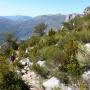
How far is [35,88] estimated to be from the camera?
459 inches

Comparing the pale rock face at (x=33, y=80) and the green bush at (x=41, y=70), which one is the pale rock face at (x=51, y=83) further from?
the green bush at (x=41, y=70)

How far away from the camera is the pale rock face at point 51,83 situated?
1099 centimetres

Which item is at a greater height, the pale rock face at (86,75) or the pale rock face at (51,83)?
the pale rock face at (86,75)

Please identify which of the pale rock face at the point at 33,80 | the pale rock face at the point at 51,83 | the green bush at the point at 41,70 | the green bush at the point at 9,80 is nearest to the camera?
the green bush at the point at 9,80

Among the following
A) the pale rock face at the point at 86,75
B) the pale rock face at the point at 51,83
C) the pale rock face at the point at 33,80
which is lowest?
the pale rock face at the point at 33,80

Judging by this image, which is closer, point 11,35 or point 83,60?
point 83,60

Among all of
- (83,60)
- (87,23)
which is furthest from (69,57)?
(87,23)

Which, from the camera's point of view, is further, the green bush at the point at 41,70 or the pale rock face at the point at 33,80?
the green bush at the point at 41,70

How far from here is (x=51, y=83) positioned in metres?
11.2

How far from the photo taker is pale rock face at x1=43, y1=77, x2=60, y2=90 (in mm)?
10992

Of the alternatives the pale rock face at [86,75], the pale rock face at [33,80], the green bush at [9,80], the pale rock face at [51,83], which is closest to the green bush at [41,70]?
the pale rock face at [33,80]

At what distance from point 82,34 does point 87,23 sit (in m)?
5.08

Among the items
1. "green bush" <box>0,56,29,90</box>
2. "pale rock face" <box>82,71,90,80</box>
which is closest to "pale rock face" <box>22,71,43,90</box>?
"green bush" <box>0,56,29,90</box>

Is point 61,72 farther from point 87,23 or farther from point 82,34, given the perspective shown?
point 87,23
